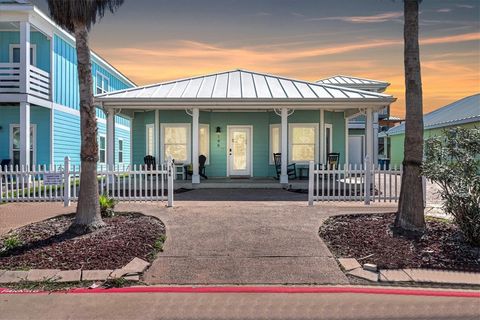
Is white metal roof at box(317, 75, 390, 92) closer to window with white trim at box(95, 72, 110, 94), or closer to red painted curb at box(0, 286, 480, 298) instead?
window with white trim at box(95, 72, 110, 94)

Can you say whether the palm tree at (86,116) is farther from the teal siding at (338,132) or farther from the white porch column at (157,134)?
the teal siding at (338,132)

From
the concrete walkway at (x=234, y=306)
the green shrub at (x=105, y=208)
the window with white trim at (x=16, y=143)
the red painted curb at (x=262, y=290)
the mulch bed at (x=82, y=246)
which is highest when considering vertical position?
the window with white trim at (x=16, y=143)

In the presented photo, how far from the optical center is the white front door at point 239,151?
1666 centimetres

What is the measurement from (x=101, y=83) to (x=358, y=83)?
18.0 metres

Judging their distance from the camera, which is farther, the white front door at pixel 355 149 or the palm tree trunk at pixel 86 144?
the white front door at pixel 355 149

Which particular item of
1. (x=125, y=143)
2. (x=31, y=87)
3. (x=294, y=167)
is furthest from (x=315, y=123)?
(x=125, y=143)

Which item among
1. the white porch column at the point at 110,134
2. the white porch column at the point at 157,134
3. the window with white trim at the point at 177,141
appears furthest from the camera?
the window with white trim at the point at 177,141

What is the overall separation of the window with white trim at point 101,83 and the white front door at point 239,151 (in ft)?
31.6

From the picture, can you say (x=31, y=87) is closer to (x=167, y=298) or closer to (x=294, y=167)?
(x=294, y=167)

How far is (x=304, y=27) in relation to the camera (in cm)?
1130

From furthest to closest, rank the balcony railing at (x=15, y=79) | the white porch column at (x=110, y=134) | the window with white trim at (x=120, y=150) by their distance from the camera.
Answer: the window with white trim at (x=120, y=150), the balcony railing at (x=15, y=79), the white porch column at (x=110, y=134)

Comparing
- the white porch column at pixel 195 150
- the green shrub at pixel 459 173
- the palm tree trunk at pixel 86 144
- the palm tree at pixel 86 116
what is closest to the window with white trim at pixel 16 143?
the white porch column at pixel 195 150

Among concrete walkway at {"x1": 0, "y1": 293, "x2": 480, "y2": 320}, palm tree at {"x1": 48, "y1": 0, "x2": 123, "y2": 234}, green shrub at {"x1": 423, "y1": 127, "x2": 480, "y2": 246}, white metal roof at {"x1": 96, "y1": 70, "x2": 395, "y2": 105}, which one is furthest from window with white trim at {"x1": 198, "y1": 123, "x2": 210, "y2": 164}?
concrete walkway at {"x1": 0, "y1": 293, "x2": 480, "y2": 320}

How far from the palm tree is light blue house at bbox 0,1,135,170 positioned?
7.27 meters
